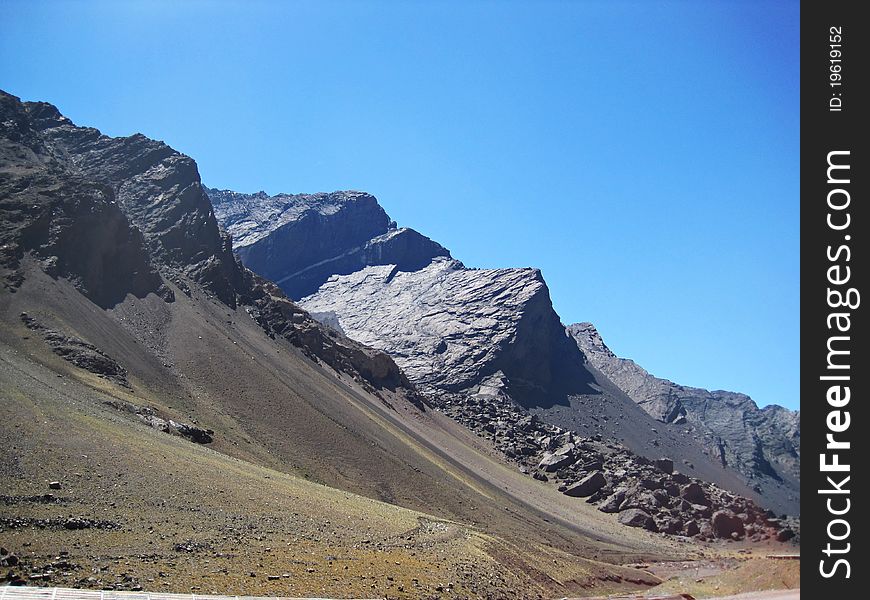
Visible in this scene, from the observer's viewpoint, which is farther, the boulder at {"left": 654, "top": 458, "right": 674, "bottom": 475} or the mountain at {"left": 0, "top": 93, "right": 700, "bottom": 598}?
the boulder at {"left": 654, "top": 458, "right": 674, "bottom": 475}

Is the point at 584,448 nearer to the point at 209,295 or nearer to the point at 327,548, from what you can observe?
the point at 209,295

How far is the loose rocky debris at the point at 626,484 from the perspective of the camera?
133000mm

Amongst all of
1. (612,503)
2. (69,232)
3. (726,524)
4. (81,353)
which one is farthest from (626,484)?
(69,232)

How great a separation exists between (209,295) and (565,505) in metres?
85.1

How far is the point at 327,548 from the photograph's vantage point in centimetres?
4200

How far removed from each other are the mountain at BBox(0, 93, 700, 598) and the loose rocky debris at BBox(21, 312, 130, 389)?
0.38m

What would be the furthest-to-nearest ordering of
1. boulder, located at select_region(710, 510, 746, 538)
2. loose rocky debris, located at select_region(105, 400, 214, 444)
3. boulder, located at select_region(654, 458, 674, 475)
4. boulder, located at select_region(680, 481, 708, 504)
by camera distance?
boulder, located at select_region(654, 458, 674, 475)
boulder, located at select_region(680, 481, 708, 504)
boulder, located at select_region(710, 510, 746, 538)
loose rocky debris, located at select_region(105, 400, 214, 444)

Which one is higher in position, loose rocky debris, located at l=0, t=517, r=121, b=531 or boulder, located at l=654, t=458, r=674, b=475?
loose rocky debris, located at l=0, t=517, r=121, b=531

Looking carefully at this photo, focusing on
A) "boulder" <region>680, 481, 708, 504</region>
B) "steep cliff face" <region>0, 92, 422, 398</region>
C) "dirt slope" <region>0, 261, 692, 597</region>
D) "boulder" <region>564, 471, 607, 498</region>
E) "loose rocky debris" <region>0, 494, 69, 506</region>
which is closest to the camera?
"dirt slope" <region>0, 261, 692, 597</region>

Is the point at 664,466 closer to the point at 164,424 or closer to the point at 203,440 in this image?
the point at 203,440

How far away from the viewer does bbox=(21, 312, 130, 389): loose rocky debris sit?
85.4 meters
